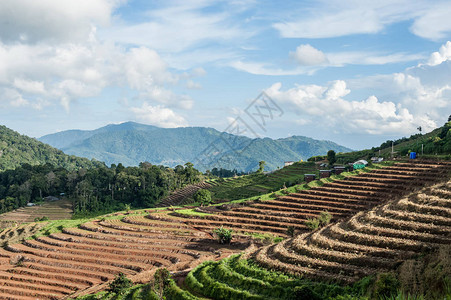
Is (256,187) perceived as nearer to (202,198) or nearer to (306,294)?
(202,198)

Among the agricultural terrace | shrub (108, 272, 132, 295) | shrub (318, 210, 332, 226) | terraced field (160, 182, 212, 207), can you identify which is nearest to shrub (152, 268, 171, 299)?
shrub (108, 272, 132, 295)

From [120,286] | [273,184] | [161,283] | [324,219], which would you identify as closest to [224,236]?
[324,219]

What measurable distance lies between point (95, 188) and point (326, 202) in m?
53.4

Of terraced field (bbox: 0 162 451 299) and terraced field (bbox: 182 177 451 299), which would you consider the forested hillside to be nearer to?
terraced field (bbox: 0 162 451 299)

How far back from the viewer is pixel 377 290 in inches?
536

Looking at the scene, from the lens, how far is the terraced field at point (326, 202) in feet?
114

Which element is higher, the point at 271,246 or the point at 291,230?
the point at 271,246

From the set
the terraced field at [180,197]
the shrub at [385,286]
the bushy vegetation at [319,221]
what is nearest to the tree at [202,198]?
the terraced field at [180,197]

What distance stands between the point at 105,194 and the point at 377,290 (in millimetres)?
71520

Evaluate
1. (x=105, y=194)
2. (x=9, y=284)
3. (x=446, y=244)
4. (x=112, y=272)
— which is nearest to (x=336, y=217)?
(x=446, y=244)

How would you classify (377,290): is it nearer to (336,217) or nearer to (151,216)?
(336,217)

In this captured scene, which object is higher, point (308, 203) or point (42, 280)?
point (308, 203)

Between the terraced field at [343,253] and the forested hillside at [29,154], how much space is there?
117m

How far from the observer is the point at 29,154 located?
13100 centimetres
